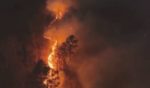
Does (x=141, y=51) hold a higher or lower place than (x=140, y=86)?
higher

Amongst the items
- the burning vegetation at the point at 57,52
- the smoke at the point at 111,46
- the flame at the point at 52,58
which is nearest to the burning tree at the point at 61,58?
the burning vegetation at the point at 57,52

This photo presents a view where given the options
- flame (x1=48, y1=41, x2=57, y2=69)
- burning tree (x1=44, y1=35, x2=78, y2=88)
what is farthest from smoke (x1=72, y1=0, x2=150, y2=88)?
flame (x1=48, y1=41, x2=57, y2=69)

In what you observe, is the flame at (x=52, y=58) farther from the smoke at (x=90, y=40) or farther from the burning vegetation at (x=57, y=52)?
the smoke at (x=90, y=40)

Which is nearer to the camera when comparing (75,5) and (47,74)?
(47,74)

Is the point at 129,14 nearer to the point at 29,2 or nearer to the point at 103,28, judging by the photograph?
the point at 103,28

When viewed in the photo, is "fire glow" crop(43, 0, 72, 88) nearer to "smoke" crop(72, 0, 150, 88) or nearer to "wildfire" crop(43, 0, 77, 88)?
"wildfire" crop(43, 0, 77, 88)

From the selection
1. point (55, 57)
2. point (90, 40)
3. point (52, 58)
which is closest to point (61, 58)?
point (55, 57)

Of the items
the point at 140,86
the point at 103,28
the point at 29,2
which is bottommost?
the point at 140,86

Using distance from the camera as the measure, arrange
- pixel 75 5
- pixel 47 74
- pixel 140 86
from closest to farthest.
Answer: pixel 47 74 → pixel 140 86 → pixel 75 5

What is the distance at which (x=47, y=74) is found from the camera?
48.6 m

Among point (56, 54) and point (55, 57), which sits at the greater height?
point (56, 54)

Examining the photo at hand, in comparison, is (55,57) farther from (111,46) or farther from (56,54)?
(111,46)

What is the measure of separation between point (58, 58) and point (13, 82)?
190 inches

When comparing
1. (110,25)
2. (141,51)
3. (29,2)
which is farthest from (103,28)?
(29,2)
